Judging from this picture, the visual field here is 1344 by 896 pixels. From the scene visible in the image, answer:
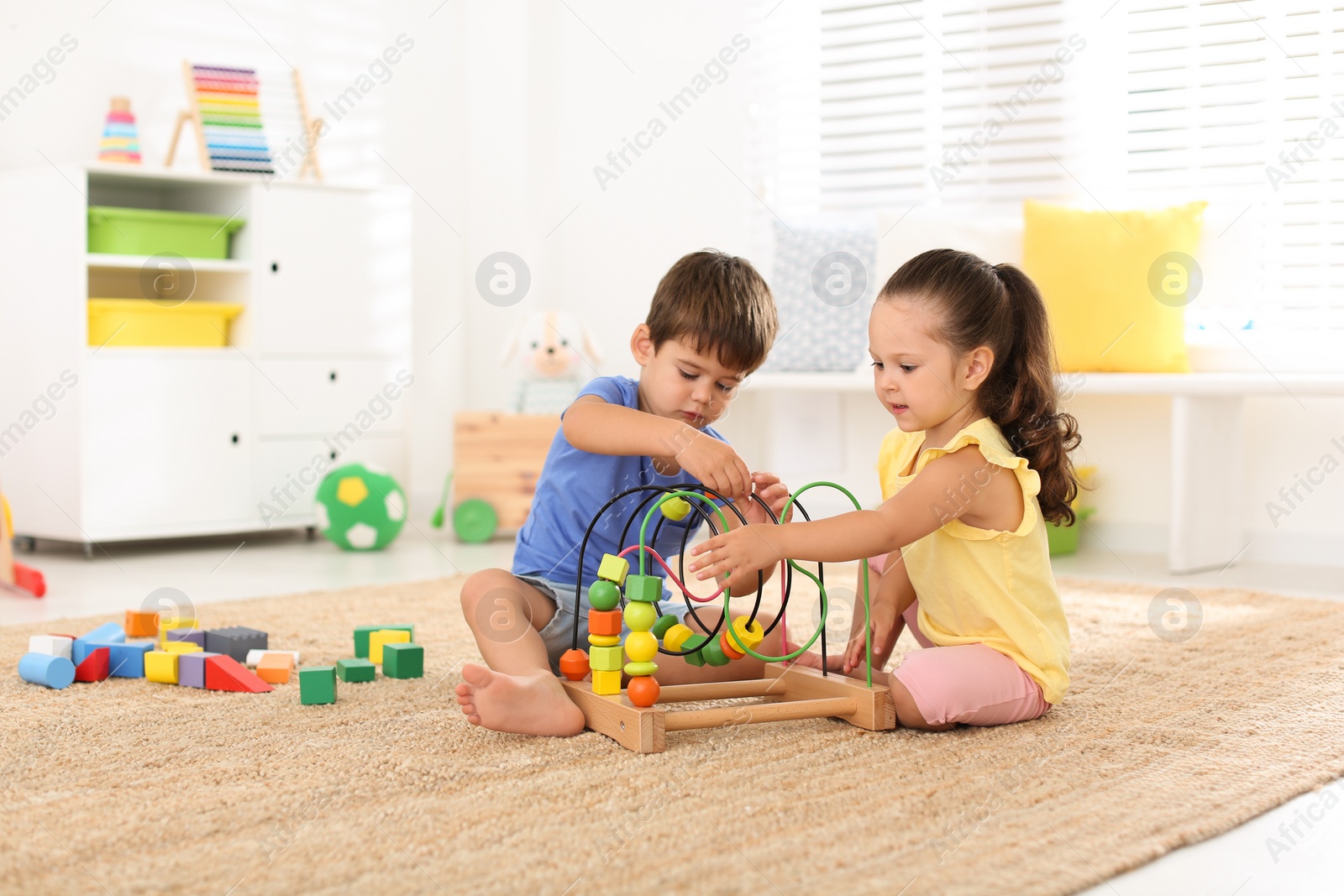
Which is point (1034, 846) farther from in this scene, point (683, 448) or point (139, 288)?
point (139, 288)

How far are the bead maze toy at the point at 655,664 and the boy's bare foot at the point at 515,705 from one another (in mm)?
35

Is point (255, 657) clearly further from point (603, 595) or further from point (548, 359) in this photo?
point (548, 359)

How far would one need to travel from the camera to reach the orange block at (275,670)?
1546mm

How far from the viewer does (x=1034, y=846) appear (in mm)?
963

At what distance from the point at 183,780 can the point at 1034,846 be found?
0.73 metres

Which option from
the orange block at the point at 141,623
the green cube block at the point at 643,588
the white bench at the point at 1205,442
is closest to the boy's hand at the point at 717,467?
the green cube block at the point at 643,588

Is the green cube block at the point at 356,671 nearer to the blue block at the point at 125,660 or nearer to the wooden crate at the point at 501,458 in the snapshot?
the blue block at the point at 125,660

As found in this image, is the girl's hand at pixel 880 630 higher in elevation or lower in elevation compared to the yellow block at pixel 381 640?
higher

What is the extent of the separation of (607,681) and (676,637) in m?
0.09

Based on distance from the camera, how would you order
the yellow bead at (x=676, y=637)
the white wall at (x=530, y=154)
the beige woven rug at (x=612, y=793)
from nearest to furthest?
the beige woven rug at (x=612, y=793) → the yellow bead at (x=676, y=637) → the white wall at (x=530, y=154)

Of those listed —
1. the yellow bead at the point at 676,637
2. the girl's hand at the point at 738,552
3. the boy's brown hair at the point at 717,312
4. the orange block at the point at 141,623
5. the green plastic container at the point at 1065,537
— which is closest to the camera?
the girl's hand at the point at 738,552

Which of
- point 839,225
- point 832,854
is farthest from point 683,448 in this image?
point 839,225

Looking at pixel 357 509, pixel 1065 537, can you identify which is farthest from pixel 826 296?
pixel 357 509

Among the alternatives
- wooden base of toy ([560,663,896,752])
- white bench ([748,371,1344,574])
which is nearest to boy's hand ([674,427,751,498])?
wooden base of toy ([560,663,896,752])
